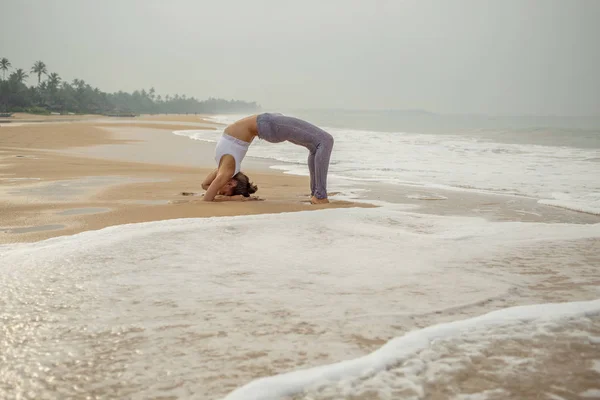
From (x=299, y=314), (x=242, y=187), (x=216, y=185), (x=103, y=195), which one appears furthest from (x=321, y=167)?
(x=299, y=314)

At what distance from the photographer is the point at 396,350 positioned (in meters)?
1.90

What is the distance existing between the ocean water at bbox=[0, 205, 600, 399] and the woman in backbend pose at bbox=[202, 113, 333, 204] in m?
2.06

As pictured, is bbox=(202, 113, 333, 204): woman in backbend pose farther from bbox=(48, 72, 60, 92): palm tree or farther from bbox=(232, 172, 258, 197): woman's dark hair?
bbox=(48, 72, 60, 92): palm tree

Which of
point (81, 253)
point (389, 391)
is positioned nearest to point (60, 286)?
point (81, 253)

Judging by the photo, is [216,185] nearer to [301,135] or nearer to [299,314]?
[301,135]

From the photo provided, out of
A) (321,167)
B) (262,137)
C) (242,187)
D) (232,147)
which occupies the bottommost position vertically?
(242,187)

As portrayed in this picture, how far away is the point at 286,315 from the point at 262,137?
427 cm

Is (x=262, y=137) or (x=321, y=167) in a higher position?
(x=262, y=137)

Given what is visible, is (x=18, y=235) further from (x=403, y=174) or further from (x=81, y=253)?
(x=403, y=174)

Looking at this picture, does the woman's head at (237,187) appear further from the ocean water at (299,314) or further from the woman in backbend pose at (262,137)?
the ocean water at (299,314)

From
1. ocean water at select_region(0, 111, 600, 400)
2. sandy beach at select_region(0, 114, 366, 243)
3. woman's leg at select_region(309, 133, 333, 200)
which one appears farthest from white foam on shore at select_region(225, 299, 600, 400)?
woman's leg at select_region(309, 133, 333, 200)

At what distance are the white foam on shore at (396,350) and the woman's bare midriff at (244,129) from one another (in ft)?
13.9

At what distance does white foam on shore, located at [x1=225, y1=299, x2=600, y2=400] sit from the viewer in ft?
5.31

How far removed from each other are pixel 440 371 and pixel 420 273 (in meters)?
1.33
